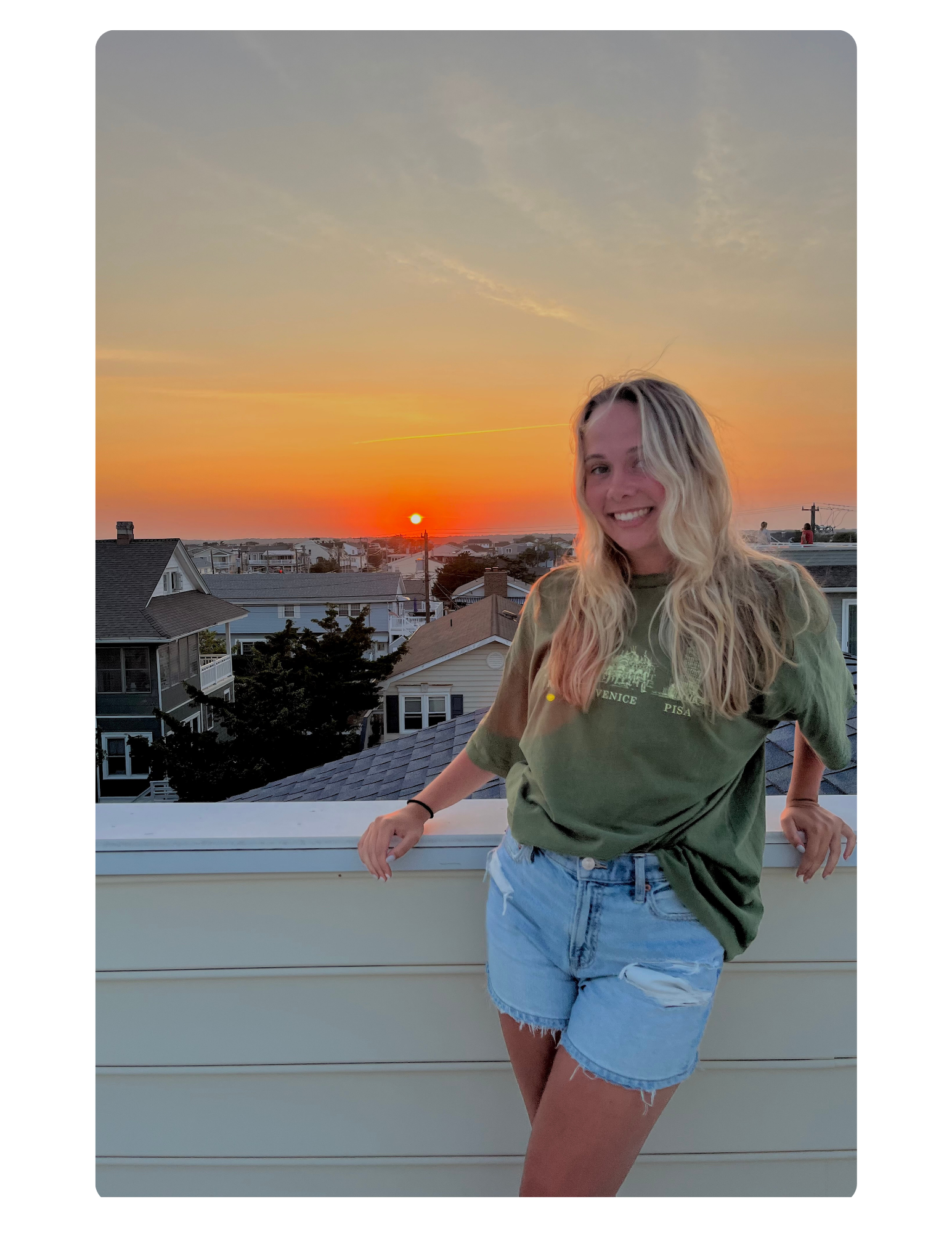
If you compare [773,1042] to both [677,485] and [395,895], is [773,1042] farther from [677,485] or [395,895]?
[677,485]

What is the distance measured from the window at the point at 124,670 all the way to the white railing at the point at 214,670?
2242 mm

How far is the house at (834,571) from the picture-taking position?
1054 millimetres

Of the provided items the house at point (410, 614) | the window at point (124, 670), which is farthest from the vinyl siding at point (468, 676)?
the window at point (124, 670)

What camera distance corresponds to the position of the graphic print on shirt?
0.94 metres

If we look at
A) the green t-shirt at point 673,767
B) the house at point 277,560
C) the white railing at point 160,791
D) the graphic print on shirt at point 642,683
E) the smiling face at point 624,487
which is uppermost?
the house at point 277,560

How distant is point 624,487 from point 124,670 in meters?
18.9

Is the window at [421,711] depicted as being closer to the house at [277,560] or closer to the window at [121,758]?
the house at [277,560]

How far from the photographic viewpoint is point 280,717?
1600cm

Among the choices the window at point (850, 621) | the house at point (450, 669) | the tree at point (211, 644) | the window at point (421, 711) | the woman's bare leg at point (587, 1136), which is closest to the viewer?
the woman's bare leg at point (587, 1136)

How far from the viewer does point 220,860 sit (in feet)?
3.78

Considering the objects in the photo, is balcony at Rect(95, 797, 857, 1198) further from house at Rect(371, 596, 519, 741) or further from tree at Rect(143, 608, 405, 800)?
tree at Rect(143, 608, 405, 800)

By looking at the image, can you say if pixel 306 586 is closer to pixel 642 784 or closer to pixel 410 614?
pixel 410 614

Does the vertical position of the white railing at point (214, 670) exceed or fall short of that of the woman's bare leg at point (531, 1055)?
it falls short
